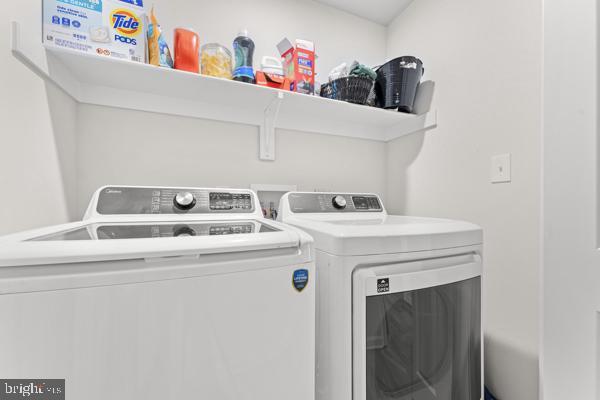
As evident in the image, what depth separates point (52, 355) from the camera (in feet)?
1.54

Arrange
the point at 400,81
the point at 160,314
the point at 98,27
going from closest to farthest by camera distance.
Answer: the point at 160,314 < the point at 98,27 < the point at 400,81

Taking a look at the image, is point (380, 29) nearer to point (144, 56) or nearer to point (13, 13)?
point (144, 56)

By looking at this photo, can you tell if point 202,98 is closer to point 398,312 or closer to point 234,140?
point 234,140

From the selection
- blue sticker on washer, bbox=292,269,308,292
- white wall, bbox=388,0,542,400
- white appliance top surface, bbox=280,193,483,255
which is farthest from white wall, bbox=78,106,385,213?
blue sticker on washer, bbox=292,269,308,292

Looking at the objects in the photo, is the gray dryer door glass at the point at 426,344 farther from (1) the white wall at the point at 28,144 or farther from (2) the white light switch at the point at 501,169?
(1) the white wall at the point at 28,144

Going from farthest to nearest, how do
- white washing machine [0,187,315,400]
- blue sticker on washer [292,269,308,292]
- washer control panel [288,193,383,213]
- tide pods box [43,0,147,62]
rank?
1. washer control panel [288,193,383,213]
2. tide pods box [43,0,147,62]
3. blue sticker on washer [292,269,308,292]
4. white washing machine [0,187,315,400]

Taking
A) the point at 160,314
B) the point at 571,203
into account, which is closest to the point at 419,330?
the point at 571,203

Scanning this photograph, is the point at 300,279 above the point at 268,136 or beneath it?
beneath

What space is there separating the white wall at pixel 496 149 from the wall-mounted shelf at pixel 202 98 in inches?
7.6

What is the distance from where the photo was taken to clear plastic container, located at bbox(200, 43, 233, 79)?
50.4 inches

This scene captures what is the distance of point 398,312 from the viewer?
86cm

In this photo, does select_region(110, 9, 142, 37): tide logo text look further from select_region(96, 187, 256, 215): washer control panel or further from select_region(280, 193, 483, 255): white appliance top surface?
select_region(280, 193, 483, 255): white appliance top surface

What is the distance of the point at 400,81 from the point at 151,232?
1.53 meters

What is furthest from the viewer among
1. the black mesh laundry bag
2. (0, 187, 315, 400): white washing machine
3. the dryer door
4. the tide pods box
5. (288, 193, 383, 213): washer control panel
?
the black mesh laundry bag
